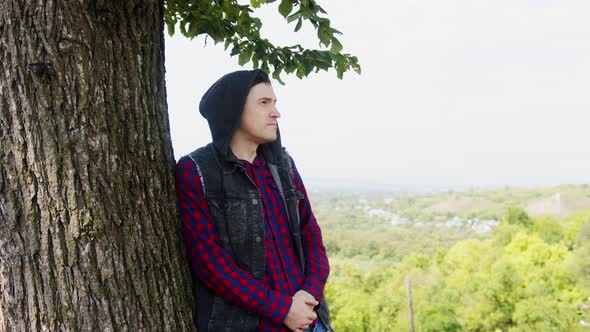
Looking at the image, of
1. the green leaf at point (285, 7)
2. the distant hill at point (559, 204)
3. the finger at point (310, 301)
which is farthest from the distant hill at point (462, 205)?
the finger at point (310, 301)

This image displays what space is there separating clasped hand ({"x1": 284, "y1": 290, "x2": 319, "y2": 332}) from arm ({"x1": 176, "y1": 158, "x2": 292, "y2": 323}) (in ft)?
0.13

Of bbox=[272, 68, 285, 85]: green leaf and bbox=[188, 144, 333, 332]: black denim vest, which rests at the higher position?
bbox=[272, 68, 285, 85]: green leaf

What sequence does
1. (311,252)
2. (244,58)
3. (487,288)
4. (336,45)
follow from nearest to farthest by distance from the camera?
1. (311,252)
2. (336,45)
3. (244,58)
4. (487,288)

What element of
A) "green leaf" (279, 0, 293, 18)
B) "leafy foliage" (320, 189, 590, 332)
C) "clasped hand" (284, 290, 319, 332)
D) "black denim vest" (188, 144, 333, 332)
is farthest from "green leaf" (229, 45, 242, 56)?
"leafy foliage" (320, 189, 590, 332)

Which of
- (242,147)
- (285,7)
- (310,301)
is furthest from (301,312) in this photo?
(285,7)

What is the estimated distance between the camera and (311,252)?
9.13ft

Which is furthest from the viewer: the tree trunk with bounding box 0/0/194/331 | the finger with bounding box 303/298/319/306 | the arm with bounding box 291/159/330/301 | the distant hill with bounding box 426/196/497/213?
the distant hill with bounding box 426/196/497/213

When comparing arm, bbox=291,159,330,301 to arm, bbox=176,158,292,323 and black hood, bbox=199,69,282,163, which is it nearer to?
arm, bbox=176,158,292,323

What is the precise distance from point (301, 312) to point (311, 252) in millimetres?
378

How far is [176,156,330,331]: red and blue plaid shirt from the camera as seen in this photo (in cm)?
242

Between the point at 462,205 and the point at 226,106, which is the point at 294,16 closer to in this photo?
the point at 226,106

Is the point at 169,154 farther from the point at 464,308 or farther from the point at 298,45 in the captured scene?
the point at 464,308

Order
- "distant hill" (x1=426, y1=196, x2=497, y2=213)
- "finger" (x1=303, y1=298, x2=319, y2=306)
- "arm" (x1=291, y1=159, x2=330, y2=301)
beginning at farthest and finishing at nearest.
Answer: "distant hill" (x1=426, y1=196, x2=497, y2=213), "arm" (x1=291, y1=159, x2=330, y2=301), "finger" (x1=303, y1=298, x2=319, y2=306)

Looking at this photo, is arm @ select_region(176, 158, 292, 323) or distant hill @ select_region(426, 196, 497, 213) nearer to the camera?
arm @ select_region(176, 158, 292, 323)
